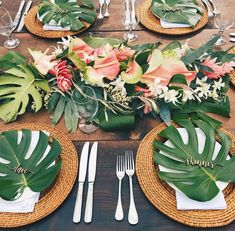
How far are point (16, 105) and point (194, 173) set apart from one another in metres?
0.55

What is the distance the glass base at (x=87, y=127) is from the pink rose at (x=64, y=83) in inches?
4.4

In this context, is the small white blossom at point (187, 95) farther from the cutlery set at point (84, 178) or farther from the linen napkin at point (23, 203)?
the linen napkin at point (23, 203)

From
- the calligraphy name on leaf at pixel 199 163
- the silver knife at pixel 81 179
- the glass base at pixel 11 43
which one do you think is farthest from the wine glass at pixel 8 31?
the calligraphy name on leaf at pixel 199 163

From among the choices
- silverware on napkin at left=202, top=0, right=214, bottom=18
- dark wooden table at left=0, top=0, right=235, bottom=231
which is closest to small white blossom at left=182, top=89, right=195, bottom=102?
dark wooden table at left=0, top=0, right=235, bottom=231

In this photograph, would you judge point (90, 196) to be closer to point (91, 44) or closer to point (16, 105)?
point (16, 105)

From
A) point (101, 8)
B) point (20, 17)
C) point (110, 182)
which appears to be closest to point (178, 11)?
point (101, 8)

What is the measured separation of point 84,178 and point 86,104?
7.5 inches

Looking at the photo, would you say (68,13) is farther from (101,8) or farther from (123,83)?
(123,83)

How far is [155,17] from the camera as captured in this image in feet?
3.93

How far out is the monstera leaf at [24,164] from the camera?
69cm

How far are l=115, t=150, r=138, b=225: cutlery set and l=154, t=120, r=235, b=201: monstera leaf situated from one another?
2.8 inches

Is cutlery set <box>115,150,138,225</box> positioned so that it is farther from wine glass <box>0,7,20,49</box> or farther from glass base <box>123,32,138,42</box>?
wine glass <box>0,7,20,49</box>

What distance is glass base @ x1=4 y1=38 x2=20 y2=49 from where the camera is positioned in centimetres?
112

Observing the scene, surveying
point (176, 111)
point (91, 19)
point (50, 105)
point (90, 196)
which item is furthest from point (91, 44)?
point (90, 196)
